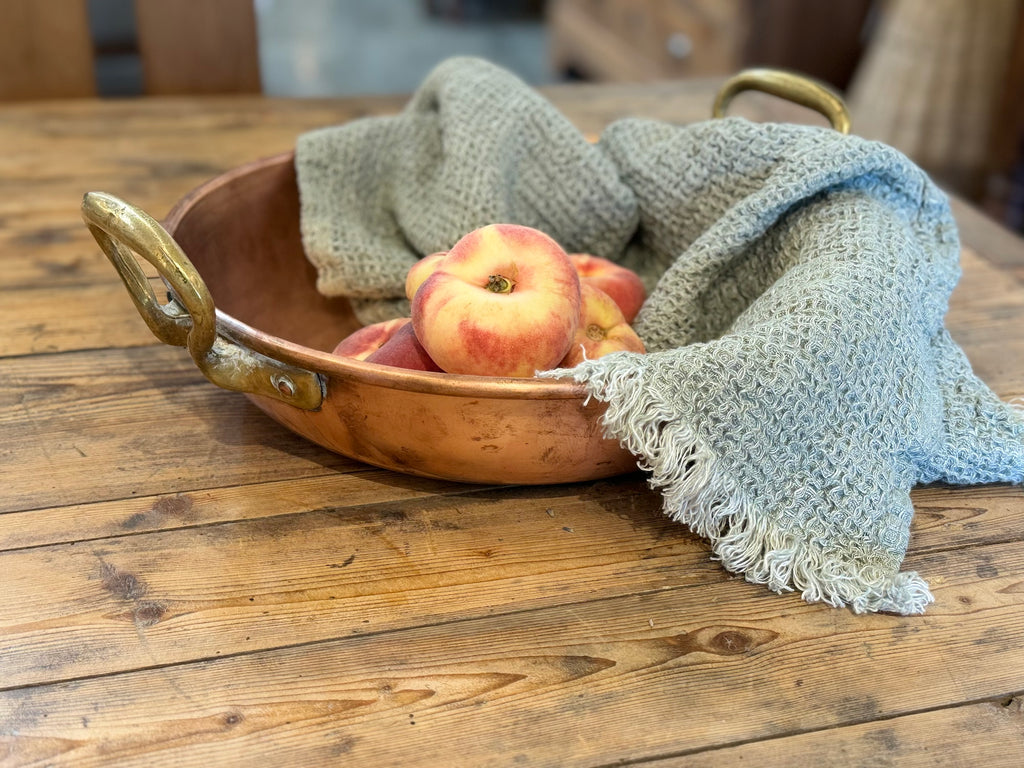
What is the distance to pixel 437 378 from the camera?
20.6 inches

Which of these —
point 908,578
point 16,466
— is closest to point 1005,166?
point 908,578

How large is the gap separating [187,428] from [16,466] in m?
0.11

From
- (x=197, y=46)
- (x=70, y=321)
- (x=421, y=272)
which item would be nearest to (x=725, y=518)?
(x=421, y=272)

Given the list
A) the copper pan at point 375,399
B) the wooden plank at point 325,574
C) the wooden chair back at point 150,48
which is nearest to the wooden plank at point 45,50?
the wooden chair back at point 150,48

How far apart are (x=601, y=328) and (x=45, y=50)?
3.45 feet

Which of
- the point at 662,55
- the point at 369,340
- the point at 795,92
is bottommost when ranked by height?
the point at 662,55

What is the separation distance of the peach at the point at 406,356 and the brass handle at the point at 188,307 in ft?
0.24

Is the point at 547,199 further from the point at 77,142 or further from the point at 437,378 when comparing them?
→ the point at 77,142

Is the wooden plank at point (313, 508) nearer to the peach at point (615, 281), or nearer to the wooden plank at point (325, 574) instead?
the wooden plank at point (325, 574)

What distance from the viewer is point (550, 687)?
487 mm

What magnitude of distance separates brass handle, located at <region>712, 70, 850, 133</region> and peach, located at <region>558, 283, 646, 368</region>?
27cm

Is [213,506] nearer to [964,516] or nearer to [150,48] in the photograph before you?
[964,516]

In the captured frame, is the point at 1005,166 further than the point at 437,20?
No

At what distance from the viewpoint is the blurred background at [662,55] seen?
4.52 ft
